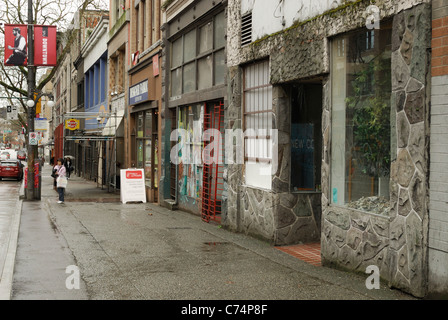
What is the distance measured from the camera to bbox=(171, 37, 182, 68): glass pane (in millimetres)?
16281

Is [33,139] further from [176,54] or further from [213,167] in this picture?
[213,167]

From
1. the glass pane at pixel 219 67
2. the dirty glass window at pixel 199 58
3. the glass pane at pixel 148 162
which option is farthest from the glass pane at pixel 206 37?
the glass pane at pixel 148 162

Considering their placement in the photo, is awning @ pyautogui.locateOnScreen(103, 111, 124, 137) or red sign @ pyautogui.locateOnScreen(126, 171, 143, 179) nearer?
red sign @ pyautogui.locateOnScreen(126, 171, 143, 179)

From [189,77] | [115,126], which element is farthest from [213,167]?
[115,126]

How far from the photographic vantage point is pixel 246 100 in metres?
11.6

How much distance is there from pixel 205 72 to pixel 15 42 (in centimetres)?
978

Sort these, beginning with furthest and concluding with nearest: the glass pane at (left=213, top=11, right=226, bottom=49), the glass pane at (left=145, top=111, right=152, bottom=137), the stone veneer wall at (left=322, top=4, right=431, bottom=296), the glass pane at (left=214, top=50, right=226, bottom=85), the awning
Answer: the awning → the glass pane at (left=145, top=111, right=152, bottom=137) → the glass pane at (left=214, top=50, right=226, bottom=85) → the glass pane at (left=213, top=11, right=226, bottom=49) → the stone veneer wall at (left=322, top=4, right=431, bottom=296)

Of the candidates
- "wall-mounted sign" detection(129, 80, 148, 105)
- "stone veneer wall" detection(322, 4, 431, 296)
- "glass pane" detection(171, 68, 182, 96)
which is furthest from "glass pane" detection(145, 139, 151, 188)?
"stone veneer wall" detection(322, 4, 431, 296)

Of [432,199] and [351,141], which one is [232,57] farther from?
[432,199]

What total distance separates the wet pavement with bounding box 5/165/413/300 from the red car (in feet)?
79.0

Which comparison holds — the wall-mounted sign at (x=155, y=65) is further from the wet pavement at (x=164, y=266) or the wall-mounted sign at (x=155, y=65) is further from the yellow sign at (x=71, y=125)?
the yellow sign at (x=71, y=125)

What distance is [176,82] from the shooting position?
16.6 meters

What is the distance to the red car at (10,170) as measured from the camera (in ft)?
117

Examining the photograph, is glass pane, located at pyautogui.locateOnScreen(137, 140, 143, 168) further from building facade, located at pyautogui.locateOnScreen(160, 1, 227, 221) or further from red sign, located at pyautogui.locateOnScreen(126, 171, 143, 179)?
building facade, located at pyautogui.locateOnScreen(160, 1, 227, 221)
